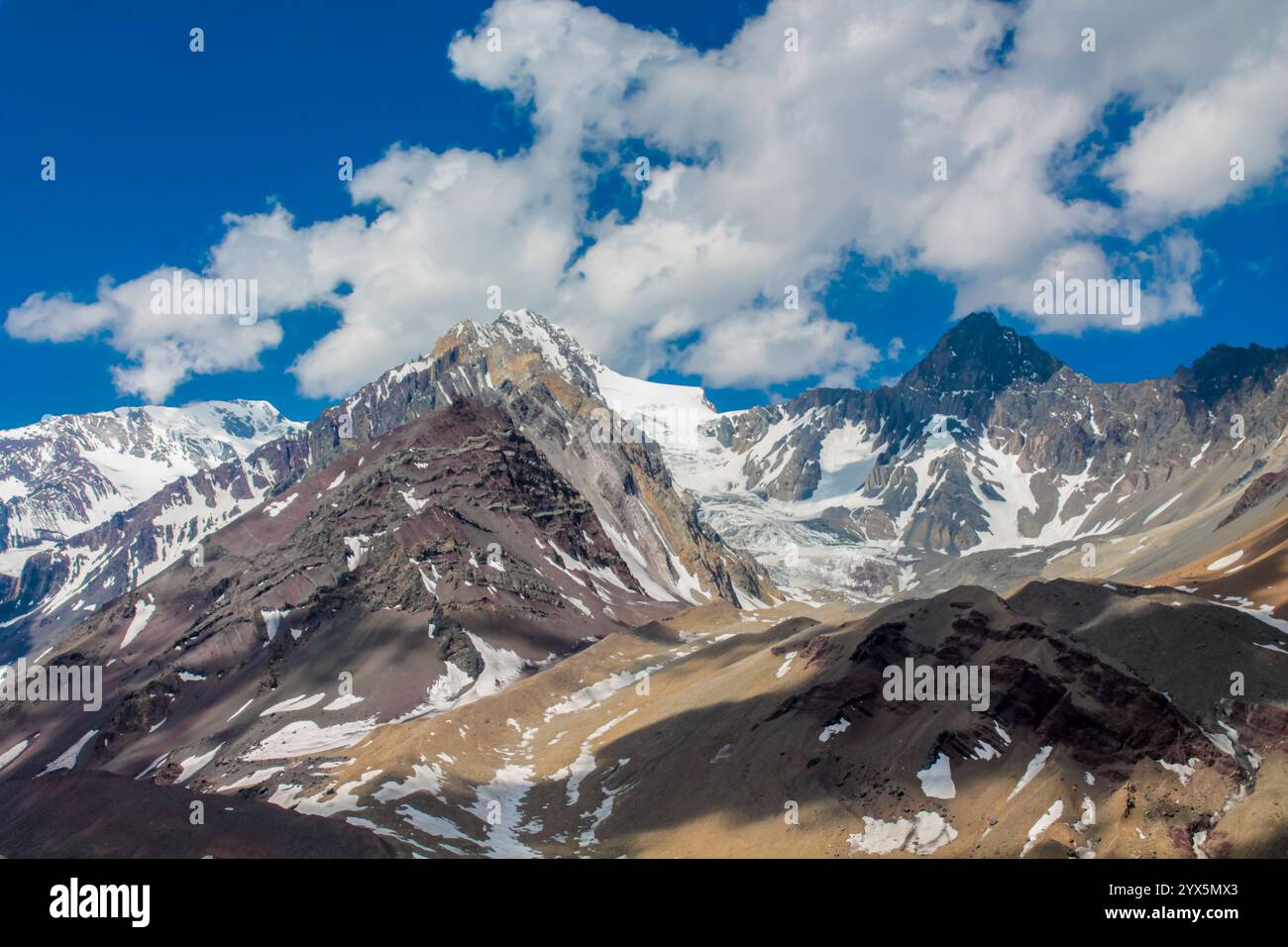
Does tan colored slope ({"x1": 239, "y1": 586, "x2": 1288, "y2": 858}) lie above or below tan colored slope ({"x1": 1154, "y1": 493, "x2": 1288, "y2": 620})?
below

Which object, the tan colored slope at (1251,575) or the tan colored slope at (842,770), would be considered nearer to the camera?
the tan colored slope at (842,770)

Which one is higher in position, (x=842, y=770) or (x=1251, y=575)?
(x=1251, y=575)

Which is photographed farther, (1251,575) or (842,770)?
(1251,575)

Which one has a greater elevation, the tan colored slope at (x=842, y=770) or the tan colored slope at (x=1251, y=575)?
the tan colored slope at (x=1251, y=575)

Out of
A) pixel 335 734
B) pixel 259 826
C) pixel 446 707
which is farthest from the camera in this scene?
pixel 446 707

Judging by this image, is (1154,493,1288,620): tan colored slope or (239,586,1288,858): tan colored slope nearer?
(239,586,1288,858): tan colored slope
